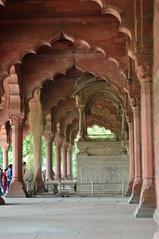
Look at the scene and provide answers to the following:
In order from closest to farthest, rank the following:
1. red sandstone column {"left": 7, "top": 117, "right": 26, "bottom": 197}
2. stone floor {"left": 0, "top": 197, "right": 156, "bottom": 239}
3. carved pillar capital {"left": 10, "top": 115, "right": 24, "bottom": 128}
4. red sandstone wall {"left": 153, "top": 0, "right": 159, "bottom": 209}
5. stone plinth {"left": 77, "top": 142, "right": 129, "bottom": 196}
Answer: stone floor {"left": 0, "top": 197, "right": 156, "bottom": 239} < red sandstone wall {"left": 153, "top": 0, "right": 159, "bottom": 209} < red sandstone column {"left": 7, "top": 117, "right": 26, "bottom": 197} < carved pillar capital {"left": 10, "top": 115, "right": 24, "bottom": 128} < stone plinth {"left": 77, "top": 142, "right": 129, "bottom": 196}

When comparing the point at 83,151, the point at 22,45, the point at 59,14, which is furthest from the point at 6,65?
the point at 83,151

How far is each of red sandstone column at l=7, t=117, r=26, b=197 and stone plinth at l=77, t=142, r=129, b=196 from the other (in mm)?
3389

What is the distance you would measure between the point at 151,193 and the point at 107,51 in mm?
5737

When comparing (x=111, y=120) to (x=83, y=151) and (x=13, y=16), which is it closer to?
(x=83, y=151)

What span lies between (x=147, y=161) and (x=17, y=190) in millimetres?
8912

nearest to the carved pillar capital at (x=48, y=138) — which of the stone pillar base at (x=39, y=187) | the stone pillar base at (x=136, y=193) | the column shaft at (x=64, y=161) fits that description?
the stone pillar base at (x=39, y=187)

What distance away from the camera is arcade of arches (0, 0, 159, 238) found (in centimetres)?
977

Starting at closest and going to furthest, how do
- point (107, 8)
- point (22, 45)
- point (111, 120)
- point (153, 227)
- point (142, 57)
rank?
point (153, 227) < point (142, 57) < point (107, 8) < point (22, 45) < point (111, 120)

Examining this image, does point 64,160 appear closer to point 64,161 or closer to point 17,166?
point 64,161

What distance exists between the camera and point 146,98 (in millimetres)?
9969

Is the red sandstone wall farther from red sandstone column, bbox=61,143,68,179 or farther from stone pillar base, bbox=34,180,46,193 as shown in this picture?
red sandstone column, bbox=61,143,68,179

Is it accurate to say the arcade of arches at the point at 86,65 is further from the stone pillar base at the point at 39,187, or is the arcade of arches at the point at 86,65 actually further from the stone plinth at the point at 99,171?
the stone plinth at the point at 99,171

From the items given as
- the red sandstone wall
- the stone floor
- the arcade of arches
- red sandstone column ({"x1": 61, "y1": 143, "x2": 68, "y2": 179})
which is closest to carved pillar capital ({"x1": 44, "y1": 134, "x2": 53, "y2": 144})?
the arcade of arches

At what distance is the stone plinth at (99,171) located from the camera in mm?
20641
